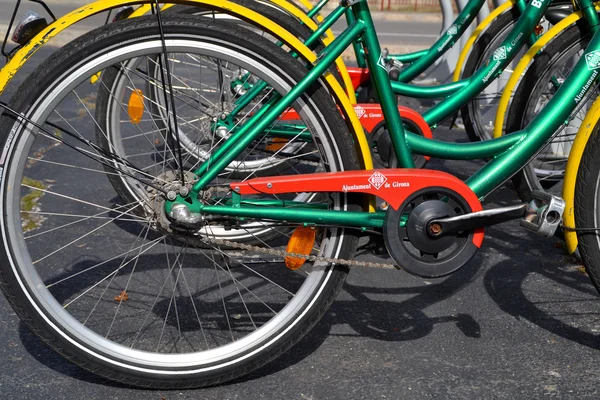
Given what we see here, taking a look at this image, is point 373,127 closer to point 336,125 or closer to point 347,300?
point 347,300

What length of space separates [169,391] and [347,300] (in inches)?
40.4

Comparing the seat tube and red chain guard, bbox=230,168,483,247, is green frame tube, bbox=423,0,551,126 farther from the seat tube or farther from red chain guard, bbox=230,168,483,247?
red chain guard, bbox=230,168,483,247

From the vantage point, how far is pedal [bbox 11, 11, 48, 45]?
9.47 ft

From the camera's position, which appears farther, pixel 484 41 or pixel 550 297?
pixel 484 41

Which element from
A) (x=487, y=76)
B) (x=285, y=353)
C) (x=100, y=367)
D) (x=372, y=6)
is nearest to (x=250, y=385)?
(x=285, y=353)

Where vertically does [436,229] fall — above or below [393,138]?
below

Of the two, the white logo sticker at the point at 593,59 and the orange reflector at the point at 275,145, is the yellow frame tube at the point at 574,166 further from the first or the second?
the orange reflector at the point at 275,145

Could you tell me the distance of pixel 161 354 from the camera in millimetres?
3004

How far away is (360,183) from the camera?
2.93m

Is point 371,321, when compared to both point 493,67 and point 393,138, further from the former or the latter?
point 493,67

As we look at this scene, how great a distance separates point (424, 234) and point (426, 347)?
23.3 inches

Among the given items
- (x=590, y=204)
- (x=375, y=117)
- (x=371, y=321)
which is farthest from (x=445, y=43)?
(x=590, y=204)

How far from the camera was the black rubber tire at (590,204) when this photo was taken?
3.06m

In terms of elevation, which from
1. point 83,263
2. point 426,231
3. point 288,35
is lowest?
point 83,263
